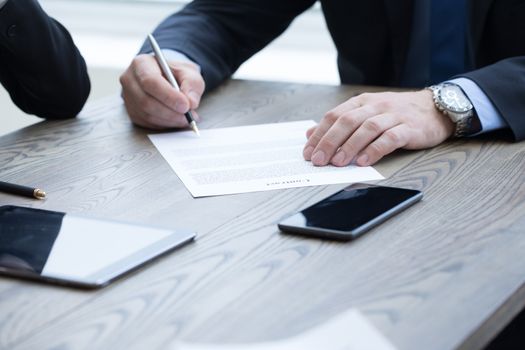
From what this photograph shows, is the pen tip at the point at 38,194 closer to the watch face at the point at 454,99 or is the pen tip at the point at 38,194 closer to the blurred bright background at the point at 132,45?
the watch face at the point at 454,99

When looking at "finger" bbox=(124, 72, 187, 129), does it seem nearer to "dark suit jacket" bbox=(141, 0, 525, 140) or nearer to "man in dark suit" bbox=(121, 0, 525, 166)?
"man in dark suit" bbox=(121, 0, 525, 166)

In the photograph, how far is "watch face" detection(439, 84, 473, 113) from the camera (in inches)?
50.7

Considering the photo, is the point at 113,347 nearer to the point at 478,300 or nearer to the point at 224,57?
the point at 478,300

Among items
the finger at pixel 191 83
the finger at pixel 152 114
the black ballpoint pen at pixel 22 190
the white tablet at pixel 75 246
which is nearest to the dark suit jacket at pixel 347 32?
the finger at pixel 191 83

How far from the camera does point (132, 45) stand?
3320 millimetres

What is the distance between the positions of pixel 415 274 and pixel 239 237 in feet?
0.68

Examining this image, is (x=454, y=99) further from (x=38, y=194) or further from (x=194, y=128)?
(x=38, y=194)

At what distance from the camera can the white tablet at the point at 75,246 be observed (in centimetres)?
84

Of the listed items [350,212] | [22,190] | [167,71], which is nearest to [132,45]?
[167,71]

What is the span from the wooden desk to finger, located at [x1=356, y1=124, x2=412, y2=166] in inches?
0.7

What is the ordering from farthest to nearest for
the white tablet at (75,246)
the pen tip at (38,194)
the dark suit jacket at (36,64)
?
the dark suit jacket at (36,64), the pen tip at (38,194), the white tablet at (75,246)

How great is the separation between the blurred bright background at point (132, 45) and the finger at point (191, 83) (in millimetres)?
1239

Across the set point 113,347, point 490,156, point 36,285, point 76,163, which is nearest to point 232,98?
point 76,163

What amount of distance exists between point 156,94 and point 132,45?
77.1 inches
